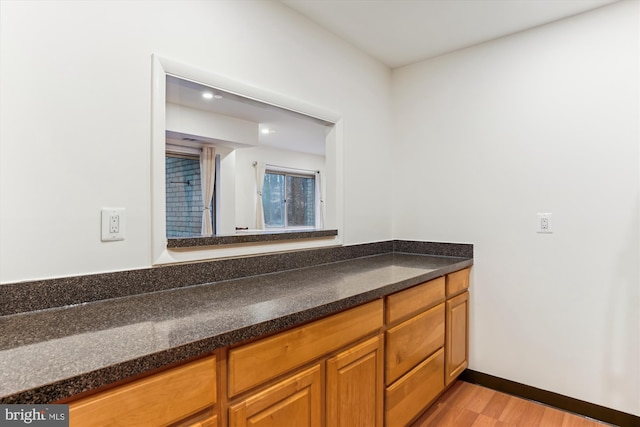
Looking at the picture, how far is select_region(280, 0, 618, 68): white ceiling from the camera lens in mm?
1888

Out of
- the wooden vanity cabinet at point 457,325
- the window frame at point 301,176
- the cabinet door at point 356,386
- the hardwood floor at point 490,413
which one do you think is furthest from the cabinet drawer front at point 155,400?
the window frame at point 301,176

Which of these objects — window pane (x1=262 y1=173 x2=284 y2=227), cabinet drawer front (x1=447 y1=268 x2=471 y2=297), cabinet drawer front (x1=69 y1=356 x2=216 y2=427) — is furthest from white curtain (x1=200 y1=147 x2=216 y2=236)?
cabinet drawer front (x1=69 y1=356 x2=216 y2=427)

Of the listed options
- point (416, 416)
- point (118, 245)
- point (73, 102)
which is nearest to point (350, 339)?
point (416, 416)

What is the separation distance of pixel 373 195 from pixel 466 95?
93cm

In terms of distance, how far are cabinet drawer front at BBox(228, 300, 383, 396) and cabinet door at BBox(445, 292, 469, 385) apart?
33.7 inches

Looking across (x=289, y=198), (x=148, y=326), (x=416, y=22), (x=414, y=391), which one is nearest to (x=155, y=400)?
(x=148, y=326)

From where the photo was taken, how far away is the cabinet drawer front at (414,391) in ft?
5.41

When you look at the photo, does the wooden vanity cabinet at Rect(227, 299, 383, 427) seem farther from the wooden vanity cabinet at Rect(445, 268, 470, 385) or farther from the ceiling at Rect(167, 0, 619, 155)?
the ceiling at Rect(167, 0, 619, 155)

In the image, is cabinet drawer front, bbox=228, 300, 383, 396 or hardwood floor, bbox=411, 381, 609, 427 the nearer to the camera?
cabinet drawer front, bbox=228, 300, 383, 396

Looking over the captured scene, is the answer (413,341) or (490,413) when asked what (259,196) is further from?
(490,413)

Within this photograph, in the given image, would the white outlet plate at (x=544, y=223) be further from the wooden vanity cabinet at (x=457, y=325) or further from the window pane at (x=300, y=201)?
the window pane at (x=300, y=201)

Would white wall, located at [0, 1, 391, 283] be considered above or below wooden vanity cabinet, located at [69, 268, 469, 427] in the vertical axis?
above

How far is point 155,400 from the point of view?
2.72 ft

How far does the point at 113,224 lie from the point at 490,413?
7.23 ft
